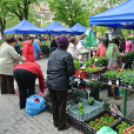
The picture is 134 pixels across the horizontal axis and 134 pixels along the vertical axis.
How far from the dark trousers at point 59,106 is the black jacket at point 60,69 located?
0.49ft

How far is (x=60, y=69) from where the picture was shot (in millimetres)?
2844

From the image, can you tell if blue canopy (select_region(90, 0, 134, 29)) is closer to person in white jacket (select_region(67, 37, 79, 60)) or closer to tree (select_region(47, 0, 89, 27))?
person in white jacket (select_region(67, 37, 79, 60))

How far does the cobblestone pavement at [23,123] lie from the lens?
3191 mm

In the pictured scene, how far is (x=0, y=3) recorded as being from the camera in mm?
18406

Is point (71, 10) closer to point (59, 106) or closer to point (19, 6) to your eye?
point (19, 6)

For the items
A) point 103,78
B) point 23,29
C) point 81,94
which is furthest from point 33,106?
point 23,29

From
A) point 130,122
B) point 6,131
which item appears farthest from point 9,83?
point 130,122

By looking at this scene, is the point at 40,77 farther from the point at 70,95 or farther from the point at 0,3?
the point at 0,3

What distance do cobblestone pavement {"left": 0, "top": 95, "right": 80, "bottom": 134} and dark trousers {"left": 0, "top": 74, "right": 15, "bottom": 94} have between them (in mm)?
867

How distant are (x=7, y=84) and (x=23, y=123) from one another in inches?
78.2

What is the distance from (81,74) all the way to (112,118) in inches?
45.3

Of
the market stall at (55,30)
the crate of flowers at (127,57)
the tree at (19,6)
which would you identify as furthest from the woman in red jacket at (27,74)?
the tree at (19,6)

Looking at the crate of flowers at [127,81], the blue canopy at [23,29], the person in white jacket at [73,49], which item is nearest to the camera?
the crate of flowers at [127,81]

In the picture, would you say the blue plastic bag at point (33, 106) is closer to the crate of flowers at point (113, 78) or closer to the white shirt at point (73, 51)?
the crate of flowers at point (113, 78)
